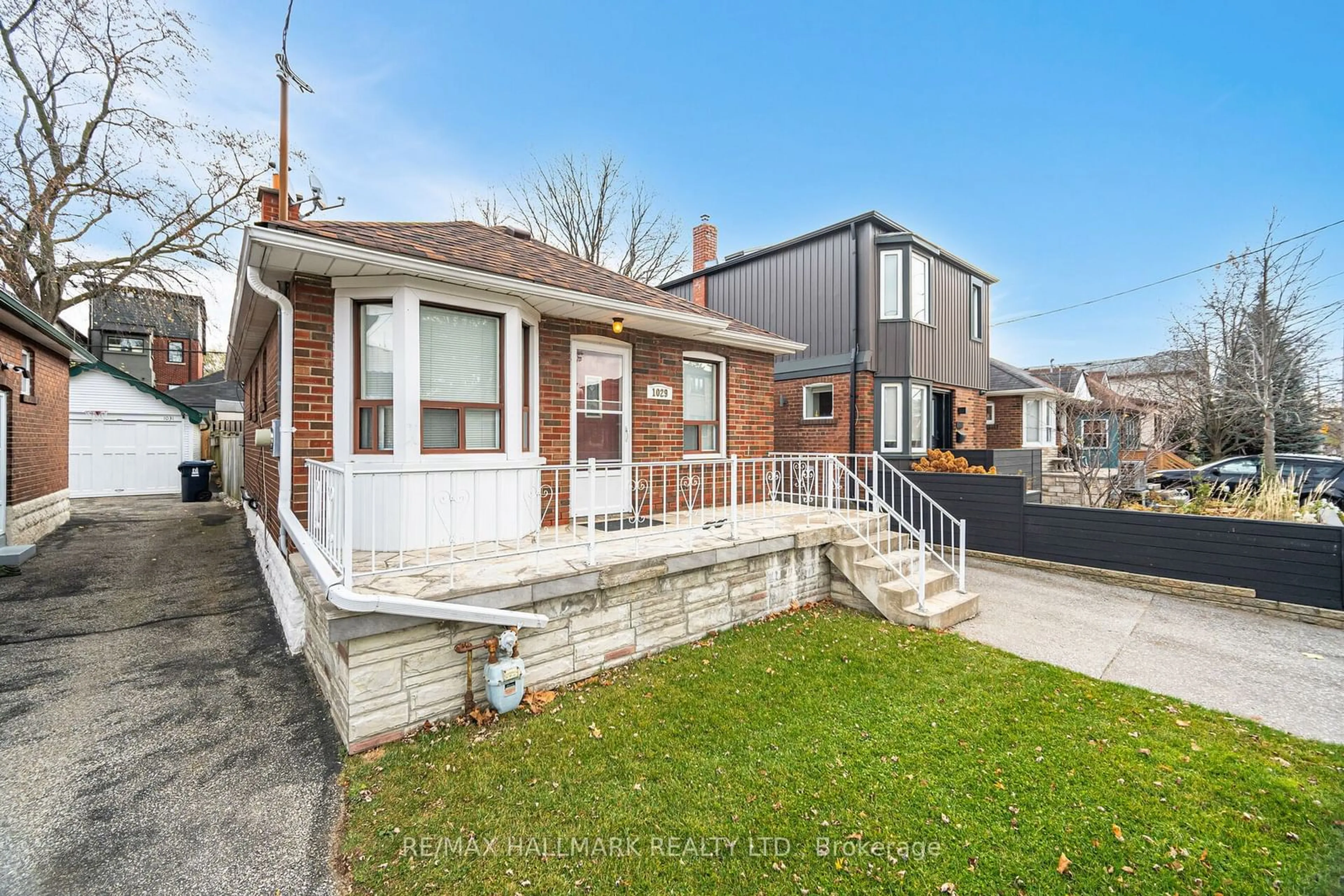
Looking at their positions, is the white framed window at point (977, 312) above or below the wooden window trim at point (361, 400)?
above

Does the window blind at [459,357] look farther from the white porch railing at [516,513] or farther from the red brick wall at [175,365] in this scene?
the red brick wall at [175,365]

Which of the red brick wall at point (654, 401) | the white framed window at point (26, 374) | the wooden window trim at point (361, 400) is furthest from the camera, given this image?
the white framed window at point (26, 374)

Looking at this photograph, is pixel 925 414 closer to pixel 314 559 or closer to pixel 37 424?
pixel 314 559

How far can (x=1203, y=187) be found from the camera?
12281 millimetres

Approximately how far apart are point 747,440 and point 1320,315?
12271 millimetres

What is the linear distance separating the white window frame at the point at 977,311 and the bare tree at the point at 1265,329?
4.32 meters

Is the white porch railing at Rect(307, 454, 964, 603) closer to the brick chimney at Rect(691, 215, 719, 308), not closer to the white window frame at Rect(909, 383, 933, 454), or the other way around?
the white window frame at Rect(909, 383, 933, 454)

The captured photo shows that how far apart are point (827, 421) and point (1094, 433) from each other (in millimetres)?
4893

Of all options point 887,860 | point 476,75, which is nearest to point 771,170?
point 476,75

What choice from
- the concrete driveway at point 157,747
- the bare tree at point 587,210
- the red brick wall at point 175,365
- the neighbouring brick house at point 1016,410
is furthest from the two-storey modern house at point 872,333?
the red brick wall at point 175,365

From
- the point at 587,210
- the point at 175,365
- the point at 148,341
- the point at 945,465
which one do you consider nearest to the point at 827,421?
the point at 945,465

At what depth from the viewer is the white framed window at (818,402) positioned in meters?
11.9

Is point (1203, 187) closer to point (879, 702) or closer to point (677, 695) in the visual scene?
point (879, 702)

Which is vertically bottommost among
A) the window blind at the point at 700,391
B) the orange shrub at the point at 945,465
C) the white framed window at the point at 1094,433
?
the orange shrub at the point at 945,465
